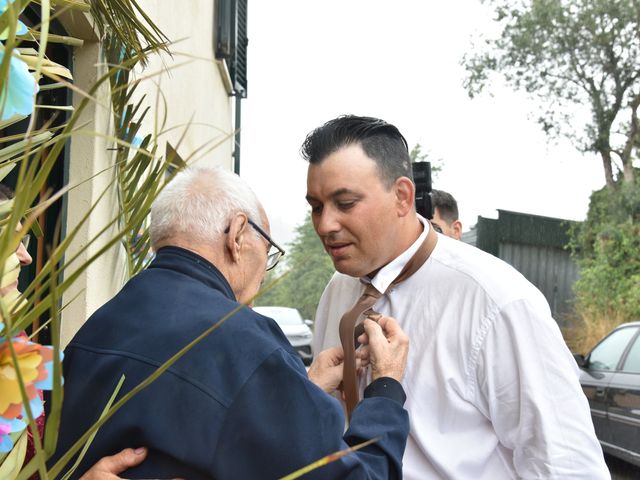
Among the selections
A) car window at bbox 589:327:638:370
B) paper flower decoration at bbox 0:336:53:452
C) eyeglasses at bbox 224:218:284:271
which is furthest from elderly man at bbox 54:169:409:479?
car window at bbox 589:327:638:370

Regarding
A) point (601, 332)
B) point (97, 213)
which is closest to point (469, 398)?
point (97, 213)

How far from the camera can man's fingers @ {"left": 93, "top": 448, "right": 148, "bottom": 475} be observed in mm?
1359

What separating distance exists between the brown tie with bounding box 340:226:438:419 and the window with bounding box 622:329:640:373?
185 inches

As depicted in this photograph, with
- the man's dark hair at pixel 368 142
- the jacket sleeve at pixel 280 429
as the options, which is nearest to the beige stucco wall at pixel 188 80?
the man's dark hair at pixel 368 142

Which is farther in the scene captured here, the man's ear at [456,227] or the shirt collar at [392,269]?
the man's ear at [456,227]

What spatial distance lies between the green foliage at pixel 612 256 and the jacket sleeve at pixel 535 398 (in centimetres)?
1328

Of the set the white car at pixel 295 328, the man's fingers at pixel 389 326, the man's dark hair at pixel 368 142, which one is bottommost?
the white car at pixel 295 328

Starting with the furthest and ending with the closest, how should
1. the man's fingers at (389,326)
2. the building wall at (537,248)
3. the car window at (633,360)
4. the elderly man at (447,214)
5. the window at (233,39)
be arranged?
1. the building wall at (537,248)
2. the window at (233,39)
3. the car window at (633,360)
4. the elderly man at (447,214)
5. the man's fingers at (389,326)

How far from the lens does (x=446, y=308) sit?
6.68 feet

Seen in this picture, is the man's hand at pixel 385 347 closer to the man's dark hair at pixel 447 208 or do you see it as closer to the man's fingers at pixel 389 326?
the man's fingers at pixel 389 326

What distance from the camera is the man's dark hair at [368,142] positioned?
2.15m

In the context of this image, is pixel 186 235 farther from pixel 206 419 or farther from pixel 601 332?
pixel 601 332

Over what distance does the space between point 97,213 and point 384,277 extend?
5.14 ft

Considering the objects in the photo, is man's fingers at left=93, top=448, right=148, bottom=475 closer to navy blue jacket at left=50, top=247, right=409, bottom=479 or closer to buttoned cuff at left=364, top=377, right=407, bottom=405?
navy blue jacket at left=50, top=247, right=409, bottom=479
